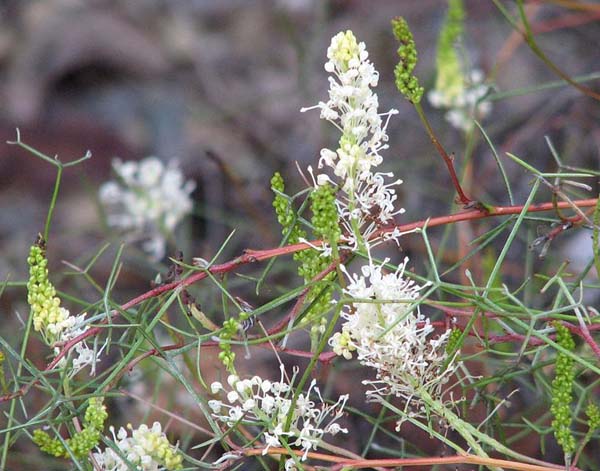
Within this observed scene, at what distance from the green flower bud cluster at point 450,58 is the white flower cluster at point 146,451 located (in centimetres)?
77

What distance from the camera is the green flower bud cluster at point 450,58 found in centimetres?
127

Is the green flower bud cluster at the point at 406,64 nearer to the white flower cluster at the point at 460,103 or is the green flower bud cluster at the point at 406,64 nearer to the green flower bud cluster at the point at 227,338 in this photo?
the green flower bud cluster at the point at 227,338

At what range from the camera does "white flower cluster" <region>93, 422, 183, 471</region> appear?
733 millimetres

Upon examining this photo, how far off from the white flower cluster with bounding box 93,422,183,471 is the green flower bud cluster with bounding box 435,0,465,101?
2.51 feet

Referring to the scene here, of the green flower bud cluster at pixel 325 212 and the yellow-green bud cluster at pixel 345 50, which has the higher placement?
the yellow-green bud cluster at pixel 345 50

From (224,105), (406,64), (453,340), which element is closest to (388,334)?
(453,340)

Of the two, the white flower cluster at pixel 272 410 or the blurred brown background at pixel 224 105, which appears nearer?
the white flower cluster at pixel 272 410

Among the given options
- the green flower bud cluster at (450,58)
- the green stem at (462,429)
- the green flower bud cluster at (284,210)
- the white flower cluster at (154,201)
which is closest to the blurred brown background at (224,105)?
the white flower cluster at (154,201)

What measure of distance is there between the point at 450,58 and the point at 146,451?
32.4 inches

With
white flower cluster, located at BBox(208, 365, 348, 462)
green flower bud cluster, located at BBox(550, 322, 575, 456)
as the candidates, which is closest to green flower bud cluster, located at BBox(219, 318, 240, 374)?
white flower cluster, located at BBox(208, 365, 348, 462)

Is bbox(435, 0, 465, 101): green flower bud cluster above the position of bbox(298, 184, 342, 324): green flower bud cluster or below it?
above

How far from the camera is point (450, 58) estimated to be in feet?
4.40

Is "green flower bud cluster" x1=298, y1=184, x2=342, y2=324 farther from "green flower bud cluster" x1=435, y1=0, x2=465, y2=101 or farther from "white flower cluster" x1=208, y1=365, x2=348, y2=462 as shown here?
"green flower bud cluster" x1=435, y1=0, x2=465, y2=101

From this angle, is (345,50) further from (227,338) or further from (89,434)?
(89,434)
